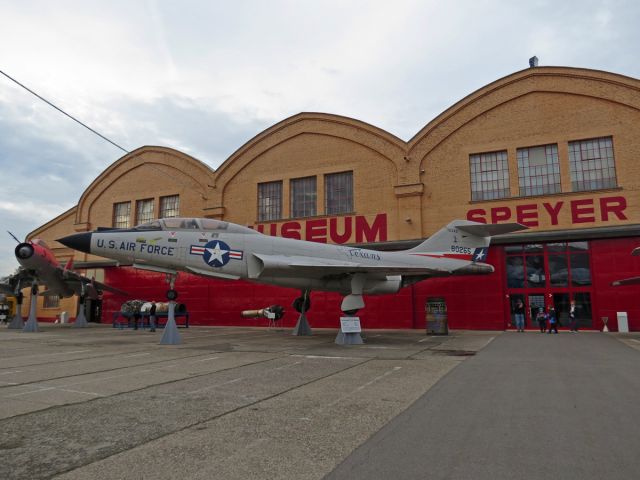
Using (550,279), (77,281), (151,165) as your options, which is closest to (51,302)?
(77,281)

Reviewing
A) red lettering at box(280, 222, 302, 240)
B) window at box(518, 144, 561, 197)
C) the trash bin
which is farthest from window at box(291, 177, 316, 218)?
window at box(518, 144, 561, 197)

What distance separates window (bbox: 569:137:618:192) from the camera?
2119cm

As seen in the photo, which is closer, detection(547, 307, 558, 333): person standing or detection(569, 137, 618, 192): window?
detection(547, 307, 558, 333): person standing

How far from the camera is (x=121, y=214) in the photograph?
107ft

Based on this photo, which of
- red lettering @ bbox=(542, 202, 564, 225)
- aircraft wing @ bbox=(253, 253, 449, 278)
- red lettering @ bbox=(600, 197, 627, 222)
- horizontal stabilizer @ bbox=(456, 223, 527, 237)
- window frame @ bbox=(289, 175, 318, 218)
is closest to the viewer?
aircraft wing @ bbox=(253, 253, 449, 278)

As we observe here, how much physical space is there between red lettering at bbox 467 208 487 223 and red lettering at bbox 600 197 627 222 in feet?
18.0

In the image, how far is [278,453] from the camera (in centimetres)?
367

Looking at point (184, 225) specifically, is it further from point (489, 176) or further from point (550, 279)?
point (550, 279)

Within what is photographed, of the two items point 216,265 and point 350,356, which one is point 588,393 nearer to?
point 350,356

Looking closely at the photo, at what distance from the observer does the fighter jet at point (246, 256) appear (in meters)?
14.0

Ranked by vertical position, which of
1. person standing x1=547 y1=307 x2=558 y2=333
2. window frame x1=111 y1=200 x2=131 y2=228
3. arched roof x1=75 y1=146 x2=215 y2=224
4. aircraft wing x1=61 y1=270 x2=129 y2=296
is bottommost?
person standing x1=547 y1=307 x2=558 y2=333

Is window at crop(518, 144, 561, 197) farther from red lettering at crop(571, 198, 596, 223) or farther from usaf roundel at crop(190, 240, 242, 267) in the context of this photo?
usaf roundel at crop(190, 240, 242, 267)

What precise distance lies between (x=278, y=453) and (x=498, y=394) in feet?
13.0

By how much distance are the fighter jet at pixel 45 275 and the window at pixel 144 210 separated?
5.83m
